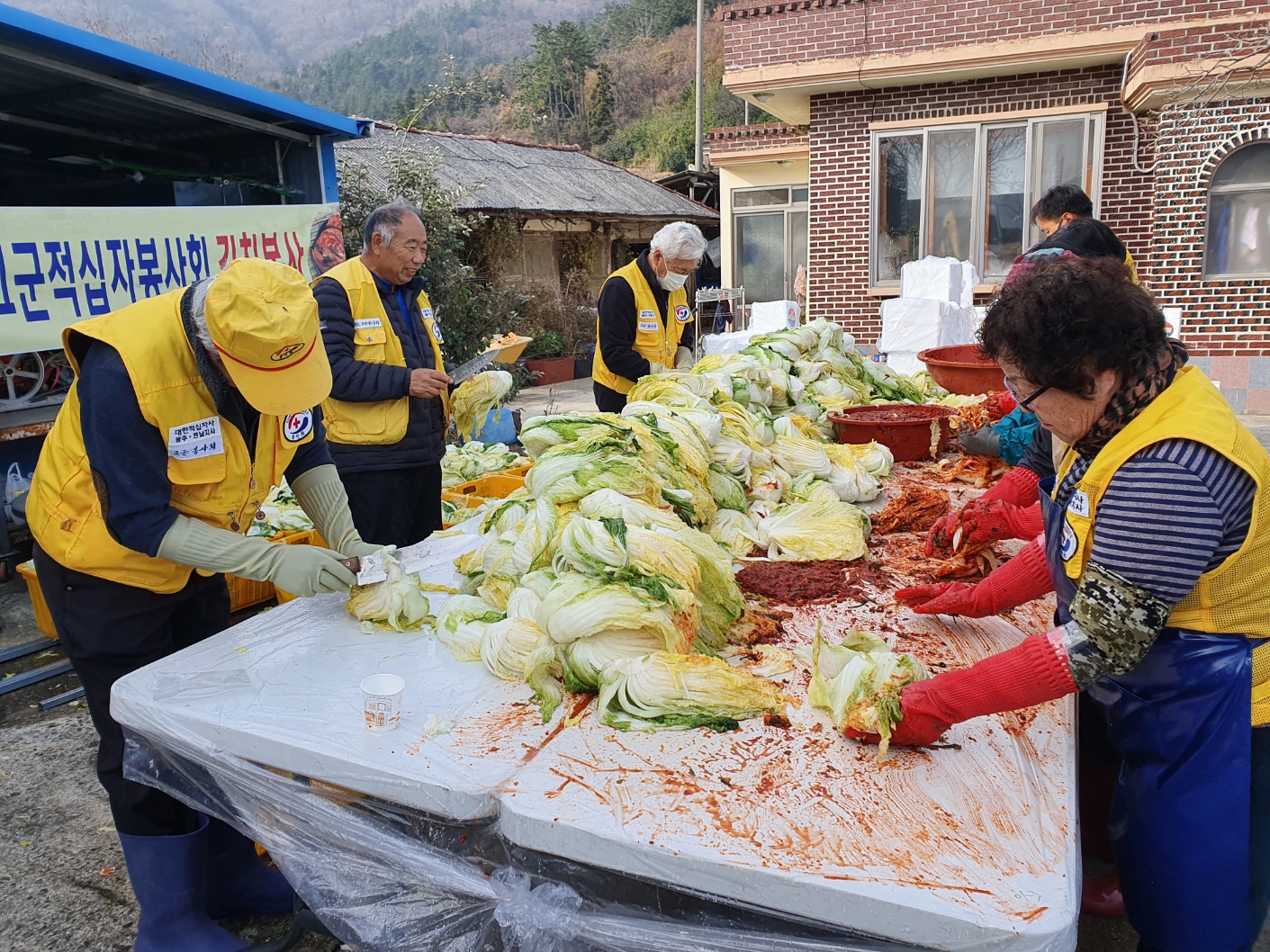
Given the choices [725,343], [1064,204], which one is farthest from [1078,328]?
[725,343]

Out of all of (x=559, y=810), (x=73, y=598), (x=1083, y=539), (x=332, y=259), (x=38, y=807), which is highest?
(x=332, y=259)

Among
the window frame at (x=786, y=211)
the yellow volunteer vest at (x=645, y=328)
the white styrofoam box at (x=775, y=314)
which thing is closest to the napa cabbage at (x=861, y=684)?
the yellow volunteer vest at (x=645, y=328)

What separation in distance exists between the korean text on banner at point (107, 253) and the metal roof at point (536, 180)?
6.11 meters

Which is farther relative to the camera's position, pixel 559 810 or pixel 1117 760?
pixel 1117 760

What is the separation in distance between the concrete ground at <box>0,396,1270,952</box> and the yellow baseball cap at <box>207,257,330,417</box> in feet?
5.70

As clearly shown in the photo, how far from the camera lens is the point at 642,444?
3016 mm

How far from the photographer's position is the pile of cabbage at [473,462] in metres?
6.79

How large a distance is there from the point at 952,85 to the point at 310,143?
8415mm

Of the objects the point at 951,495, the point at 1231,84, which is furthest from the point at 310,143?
the point at 1231,84

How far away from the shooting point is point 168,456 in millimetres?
2365

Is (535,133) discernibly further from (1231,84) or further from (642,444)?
(642,444)

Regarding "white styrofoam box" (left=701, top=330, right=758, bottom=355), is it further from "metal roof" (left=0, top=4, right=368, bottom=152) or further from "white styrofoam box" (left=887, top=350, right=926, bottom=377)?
"metal roof" (left=0, top=4, right=368, bottom=152)

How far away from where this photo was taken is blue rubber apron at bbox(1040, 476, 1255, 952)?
73.6 inches

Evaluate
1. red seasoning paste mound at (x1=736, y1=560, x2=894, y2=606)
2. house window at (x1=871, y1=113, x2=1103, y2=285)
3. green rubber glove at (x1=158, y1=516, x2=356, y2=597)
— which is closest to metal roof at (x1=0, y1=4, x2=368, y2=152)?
green rubber glove at (x1=158, y1=516, x2=356, y2=597)
